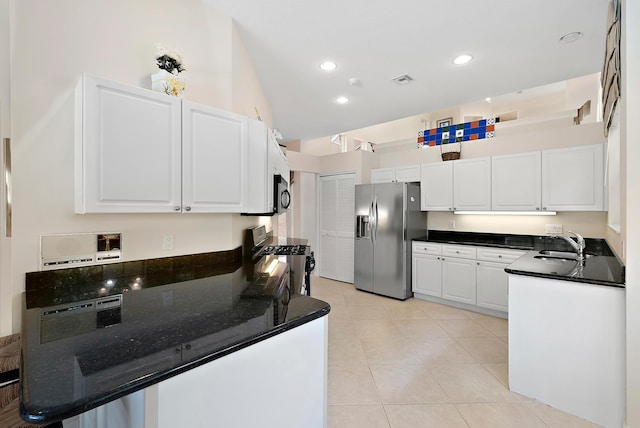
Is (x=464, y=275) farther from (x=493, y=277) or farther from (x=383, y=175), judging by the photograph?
(x=383, y=175)

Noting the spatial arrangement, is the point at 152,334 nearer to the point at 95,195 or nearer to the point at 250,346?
the point at 250,346

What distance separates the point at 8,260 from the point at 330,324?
9.08ft

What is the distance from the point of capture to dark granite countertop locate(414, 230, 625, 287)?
73.6 inches

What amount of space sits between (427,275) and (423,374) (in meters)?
1.99

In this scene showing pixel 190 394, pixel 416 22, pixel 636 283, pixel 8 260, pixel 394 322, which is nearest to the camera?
pixel 190 394

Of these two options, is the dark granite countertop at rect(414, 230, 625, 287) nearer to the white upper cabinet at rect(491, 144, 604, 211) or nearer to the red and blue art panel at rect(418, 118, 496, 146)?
the white upper cabinet at rect(491, 144, 604, 211)

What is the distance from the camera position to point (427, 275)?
416 centimetres

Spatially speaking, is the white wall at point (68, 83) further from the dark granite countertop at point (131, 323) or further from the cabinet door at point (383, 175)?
the cabinet door at point (383, 175)

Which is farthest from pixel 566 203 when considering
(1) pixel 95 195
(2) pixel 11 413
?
(2) pixel 11 413

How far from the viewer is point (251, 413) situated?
0.97 meters

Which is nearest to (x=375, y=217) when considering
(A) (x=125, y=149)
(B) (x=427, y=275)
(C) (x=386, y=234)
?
(C) (x=386, y=234)

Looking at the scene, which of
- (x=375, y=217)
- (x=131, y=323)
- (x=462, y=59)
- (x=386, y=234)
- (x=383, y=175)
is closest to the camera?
(x=131, y=323)

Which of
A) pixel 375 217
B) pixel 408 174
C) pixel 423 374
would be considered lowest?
pixel 423 374

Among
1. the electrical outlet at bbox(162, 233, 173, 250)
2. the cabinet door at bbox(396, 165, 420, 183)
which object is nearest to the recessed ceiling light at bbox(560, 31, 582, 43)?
the cabinet door at bbox(396, 165, 420, 183)
